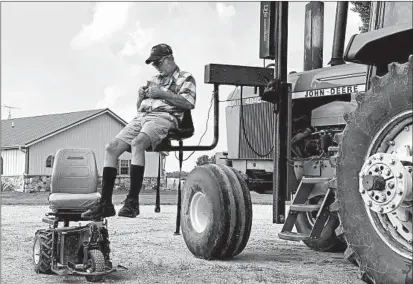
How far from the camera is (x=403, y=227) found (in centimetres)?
373

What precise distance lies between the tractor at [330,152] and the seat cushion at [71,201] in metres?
1.14

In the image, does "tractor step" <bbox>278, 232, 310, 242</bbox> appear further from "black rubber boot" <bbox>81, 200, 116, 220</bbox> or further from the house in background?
the house in background

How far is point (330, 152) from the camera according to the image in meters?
6.68

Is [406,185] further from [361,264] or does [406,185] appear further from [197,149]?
[197,149]

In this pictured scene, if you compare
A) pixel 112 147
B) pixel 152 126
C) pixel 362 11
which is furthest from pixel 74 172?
pixel 362 11

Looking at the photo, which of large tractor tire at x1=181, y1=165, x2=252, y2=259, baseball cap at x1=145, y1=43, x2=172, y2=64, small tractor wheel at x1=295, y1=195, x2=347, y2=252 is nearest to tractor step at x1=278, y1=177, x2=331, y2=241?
large tractor tire at x1=181, y1=165, x2=252, y2=259

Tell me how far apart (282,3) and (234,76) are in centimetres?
90

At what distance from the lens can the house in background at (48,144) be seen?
33.7 meters

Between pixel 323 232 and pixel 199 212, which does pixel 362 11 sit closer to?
pixel 323 232

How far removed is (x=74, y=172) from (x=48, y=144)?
93.8 ft

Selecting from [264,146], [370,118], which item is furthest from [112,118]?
[370,118]

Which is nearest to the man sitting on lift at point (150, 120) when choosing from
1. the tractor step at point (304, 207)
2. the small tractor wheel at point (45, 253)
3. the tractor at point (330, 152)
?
the tractor at point (330, 152)

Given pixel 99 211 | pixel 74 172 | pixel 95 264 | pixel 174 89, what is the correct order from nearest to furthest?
pixel 95 264, pixel 99 211, pixel 74 172, pixel 174 89

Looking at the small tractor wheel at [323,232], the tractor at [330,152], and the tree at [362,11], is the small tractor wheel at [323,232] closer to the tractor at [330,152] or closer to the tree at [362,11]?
the tractor at [330,152]
